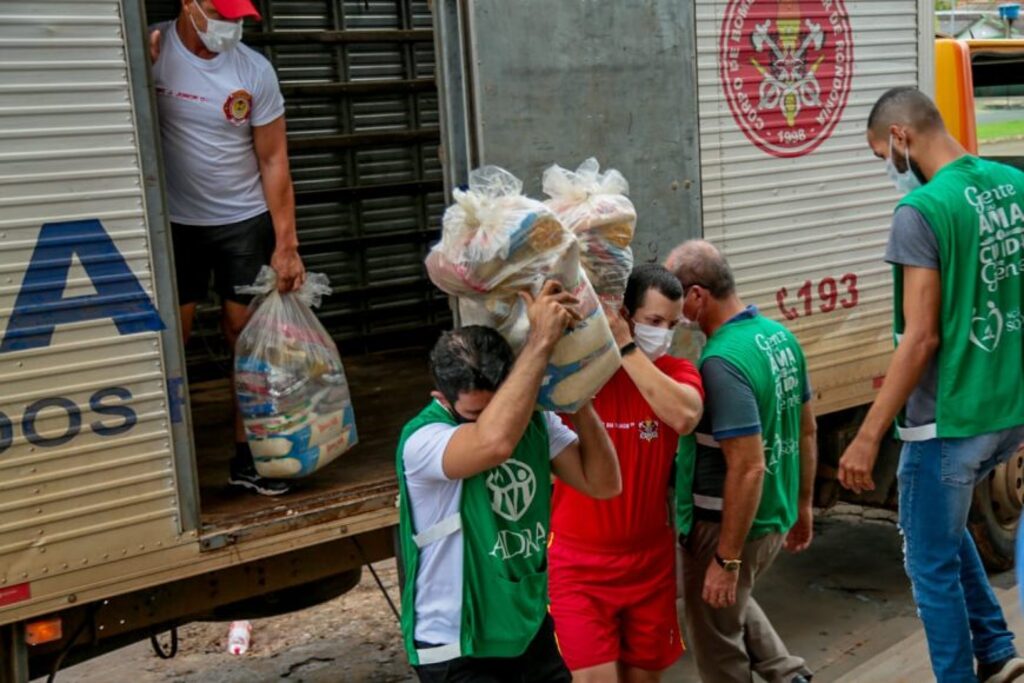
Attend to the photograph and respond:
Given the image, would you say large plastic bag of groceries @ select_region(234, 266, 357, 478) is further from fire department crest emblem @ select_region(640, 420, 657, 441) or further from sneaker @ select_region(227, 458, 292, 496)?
fire department crest emblem @ select_region(640, 420, 657, 441)

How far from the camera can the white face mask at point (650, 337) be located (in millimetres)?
3471

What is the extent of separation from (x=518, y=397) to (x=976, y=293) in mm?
1761

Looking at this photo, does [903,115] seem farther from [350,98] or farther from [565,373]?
[350,98]

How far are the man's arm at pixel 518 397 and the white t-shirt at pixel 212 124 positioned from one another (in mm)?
2079

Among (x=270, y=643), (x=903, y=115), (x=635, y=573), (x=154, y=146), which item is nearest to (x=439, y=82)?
(x=154, y=146)

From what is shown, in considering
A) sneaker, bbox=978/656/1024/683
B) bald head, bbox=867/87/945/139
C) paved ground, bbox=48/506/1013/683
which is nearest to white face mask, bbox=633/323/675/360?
bald head, bbox=867/87/945/139

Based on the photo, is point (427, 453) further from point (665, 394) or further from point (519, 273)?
point (665, 394)

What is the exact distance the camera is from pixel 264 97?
4426mm

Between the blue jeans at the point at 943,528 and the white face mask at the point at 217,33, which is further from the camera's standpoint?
the white face mask at the point at 217,33

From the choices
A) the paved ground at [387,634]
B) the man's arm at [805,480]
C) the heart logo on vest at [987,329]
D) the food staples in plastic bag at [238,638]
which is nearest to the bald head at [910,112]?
the heart logo on vest at [987,329]

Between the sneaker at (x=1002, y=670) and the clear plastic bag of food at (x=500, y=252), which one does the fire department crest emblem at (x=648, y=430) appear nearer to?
the clear plastic bag of food at (x=500, y=252)

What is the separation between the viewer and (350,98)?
288 inches

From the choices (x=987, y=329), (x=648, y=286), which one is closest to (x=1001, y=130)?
(x=987, y=329)

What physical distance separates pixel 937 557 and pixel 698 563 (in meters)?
0.74
